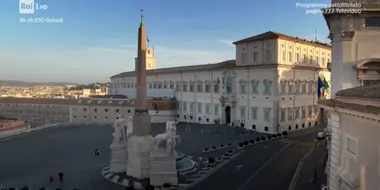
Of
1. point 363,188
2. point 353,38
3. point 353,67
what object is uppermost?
point 353,38

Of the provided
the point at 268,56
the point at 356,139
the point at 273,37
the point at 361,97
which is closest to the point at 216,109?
the point at 268,56

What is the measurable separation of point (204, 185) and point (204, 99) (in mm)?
32826

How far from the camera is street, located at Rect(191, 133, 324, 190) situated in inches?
841

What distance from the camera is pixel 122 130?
81.6 ft

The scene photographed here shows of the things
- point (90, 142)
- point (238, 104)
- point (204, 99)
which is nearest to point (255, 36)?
point (238, 104)

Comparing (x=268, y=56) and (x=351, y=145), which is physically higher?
(x=268, y=56)

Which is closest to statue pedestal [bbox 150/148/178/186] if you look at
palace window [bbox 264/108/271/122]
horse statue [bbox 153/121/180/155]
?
horse statue [bbox 153/121/180/155]

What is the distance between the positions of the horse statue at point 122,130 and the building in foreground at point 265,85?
21.3m

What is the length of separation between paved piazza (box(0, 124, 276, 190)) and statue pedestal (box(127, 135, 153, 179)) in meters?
1.60

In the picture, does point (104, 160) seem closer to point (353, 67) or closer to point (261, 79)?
point (353, 67)

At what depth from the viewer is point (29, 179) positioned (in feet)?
76.1

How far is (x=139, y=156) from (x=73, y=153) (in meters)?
11.9

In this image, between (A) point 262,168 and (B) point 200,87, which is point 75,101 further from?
(A) point 262,168

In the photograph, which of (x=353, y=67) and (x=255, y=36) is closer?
(x=353, y=67)
